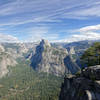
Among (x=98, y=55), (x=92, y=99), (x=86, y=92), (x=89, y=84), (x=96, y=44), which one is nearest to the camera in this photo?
(x=92, y=99)

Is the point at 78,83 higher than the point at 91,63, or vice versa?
the point at 91,63

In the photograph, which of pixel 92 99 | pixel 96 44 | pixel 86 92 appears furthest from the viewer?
pixel 96 44

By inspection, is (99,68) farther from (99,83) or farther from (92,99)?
(92,99)

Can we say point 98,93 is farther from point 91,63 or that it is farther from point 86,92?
point 91,63

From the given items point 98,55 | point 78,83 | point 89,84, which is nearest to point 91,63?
point 98,55

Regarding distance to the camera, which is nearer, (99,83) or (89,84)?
(99,83)

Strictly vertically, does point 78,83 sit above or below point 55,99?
above

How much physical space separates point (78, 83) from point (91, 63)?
18.2 m

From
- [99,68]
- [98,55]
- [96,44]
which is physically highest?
[96,44]

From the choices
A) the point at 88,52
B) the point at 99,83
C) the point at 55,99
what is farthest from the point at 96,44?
the point at 55,99

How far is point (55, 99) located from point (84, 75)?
86329mm

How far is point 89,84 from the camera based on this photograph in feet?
157

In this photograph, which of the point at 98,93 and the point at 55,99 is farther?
the point at 55,99

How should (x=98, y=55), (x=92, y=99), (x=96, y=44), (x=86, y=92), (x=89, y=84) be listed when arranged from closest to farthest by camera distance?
1. (x=92, y=99)
2. (x=86, y=92)
3. (x=89, y=84)
4. (x=98, y=55)
5. (x=96, y=44)
